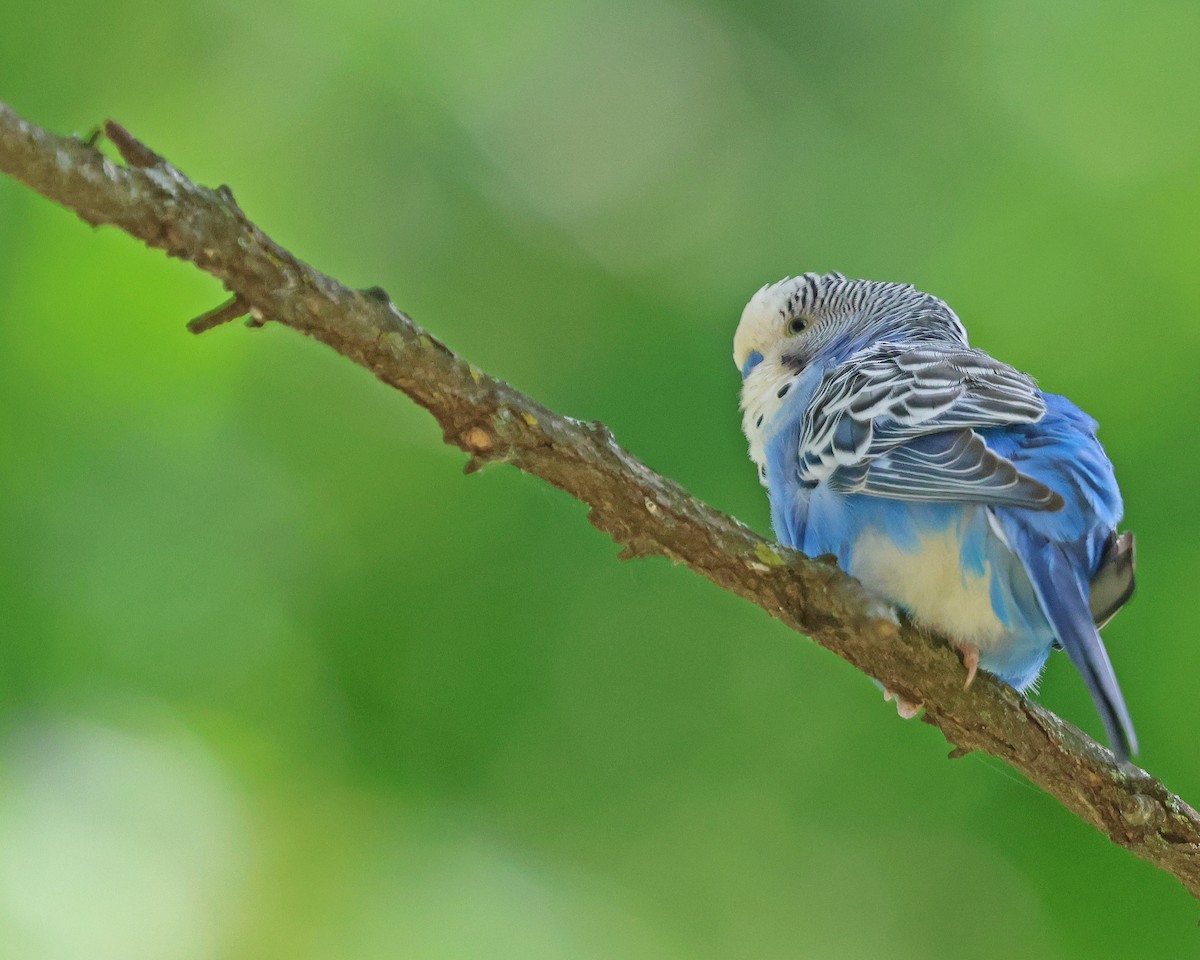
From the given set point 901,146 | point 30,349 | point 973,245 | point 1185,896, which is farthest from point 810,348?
point 30,349

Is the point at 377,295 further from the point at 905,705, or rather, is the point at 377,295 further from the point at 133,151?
the point at 905,705

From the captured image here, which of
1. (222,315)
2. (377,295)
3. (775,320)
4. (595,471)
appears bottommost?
(222,315)

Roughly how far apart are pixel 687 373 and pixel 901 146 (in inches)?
62.6

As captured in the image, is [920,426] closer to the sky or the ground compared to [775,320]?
closer to the ground

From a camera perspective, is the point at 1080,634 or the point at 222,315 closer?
the point at 222,315

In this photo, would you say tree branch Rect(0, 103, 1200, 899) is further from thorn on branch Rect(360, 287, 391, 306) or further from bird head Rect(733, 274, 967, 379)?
bird head Rect(733, 274, 967, 379)

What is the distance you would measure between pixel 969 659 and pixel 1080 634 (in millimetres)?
310

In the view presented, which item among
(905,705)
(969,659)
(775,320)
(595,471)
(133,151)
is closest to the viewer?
(133,151)

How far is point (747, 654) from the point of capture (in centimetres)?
477

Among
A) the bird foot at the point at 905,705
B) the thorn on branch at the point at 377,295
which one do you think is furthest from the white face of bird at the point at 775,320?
the thorn on branch at the point at 377,295

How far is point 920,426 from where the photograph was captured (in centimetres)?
269

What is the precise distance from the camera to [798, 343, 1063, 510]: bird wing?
2.51m

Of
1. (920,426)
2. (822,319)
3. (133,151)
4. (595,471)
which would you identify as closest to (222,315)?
(133,151)

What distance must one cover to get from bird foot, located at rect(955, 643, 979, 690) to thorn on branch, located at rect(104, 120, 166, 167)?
1.91 meters
